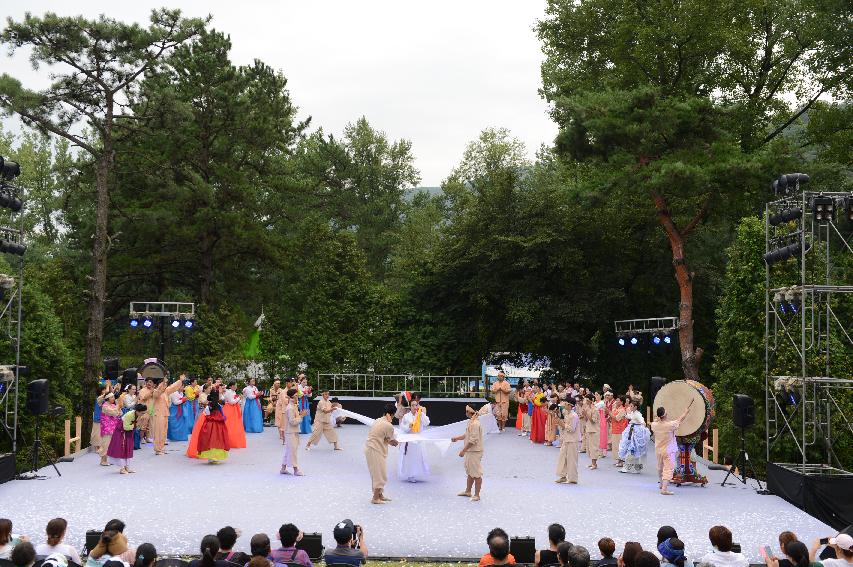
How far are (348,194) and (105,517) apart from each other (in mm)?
39869

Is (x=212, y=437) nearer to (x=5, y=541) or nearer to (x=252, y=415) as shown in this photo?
(x=252, y=415)

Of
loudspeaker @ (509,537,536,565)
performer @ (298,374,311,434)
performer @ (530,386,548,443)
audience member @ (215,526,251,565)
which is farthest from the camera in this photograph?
performer @ (530,386,548,443)

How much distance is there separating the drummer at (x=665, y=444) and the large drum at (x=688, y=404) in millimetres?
256

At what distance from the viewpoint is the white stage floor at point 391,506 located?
1044 cm

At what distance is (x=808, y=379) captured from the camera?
1301 cm

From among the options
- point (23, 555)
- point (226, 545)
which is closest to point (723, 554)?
point (226, 545)

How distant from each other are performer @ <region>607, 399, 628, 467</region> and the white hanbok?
4.35 metres

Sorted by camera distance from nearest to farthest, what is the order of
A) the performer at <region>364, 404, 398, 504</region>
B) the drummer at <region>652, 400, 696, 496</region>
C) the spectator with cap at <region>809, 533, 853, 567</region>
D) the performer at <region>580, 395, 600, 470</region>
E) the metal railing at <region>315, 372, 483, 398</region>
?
the spectator with cap at <region>809, 533, 853, 567</region> → the performer at <region>364, 404, 398, 504</region> → the drummer at <region>652, 400, 696, 496</region> → the performer at <region>580, 395, 600, 470</region> → the metal railing at <region>315, 372, 483, 398</region>

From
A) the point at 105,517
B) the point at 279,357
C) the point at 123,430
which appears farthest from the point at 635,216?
the point at 105,517

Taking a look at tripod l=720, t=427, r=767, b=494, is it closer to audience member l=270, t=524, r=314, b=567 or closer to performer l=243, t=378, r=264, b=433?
audience member l=270, t=524, r=314, b=567

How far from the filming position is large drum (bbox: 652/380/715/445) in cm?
1434

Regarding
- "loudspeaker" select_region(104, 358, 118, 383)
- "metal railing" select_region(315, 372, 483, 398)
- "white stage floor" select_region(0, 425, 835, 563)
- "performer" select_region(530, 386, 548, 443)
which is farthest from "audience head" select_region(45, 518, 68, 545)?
"metal railing" select_region(315, 372, 483, 398)

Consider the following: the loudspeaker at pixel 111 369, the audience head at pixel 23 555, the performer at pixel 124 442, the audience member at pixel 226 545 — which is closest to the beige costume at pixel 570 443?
the performer at pixel 124 442

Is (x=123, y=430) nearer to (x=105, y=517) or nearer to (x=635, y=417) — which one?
(x=105, y=517)
